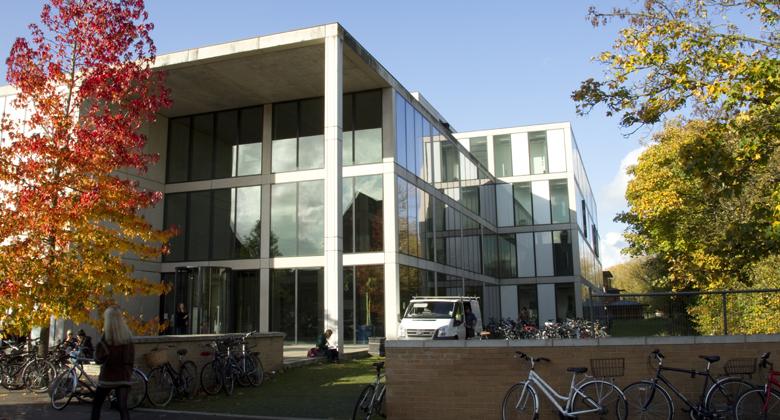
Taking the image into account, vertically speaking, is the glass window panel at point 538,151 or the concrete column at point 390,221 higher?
the glass window panel at point 538,151

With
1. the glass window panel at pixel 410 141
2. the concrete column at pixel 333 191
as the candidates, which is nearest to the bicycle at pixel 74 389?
the concrete column at pixel 333 191

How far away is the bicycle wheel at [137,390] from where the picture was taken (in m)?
10.8

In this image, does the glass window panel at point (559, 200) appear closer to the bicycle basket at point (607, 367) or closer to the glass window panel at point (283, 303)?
the glass window panel at point (283, 303)

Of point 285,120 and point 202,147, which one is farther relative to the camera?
point 202,147

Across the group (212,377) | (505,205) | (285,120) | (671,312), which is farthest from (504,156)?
(212,377)

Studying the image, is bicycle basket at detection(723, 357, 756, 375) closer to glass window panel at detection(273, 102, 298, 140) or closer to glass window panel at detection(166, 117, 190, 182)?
glass window panel at detection(273, 102, 298, 140)

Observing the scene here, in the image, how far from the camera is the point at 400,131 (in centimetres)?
2619

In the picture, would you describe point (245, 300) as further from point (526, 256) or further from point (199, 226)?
point (526, 256)

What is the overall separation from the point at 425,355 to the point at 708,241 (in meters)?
16.5

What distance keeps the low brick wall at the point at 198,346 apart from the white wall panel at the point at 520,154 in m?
32.1

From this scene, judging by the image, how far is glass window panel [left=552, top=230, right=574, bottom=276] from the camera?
140ft

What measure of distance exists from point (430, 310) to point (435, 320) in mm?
822

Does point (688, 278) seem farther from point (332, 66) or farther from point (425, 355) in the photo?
point (425, 355)

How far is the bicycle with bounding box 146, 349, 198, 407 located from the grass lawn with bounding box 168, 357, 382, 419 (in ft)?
0.67
